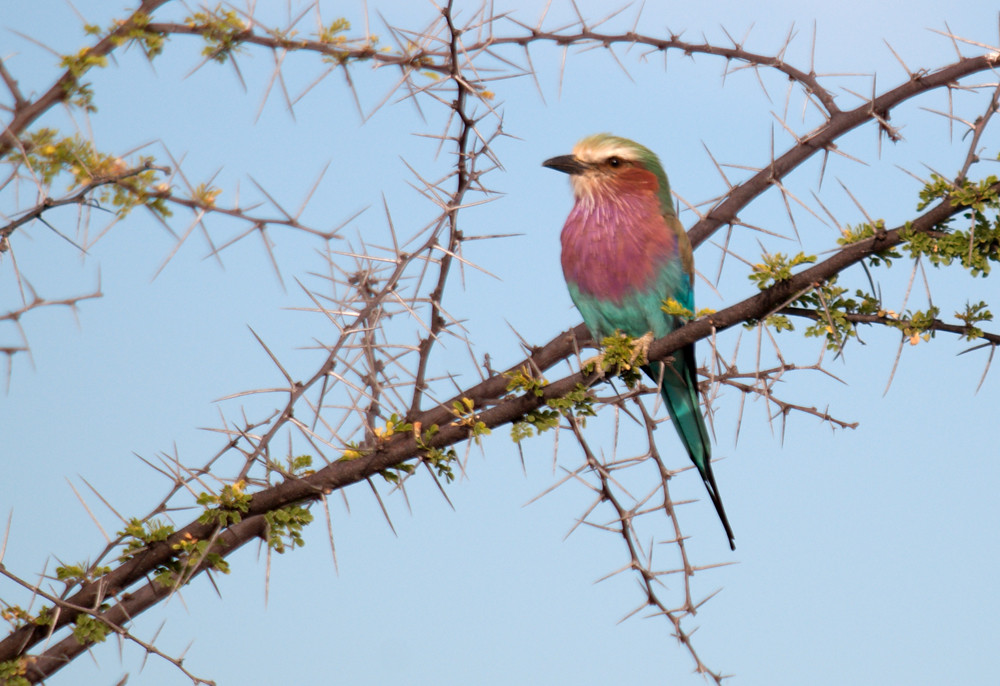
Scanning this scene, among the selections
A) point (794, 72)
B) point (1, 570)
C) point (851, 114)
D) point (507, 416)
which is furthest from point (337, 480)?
point (794, 72)

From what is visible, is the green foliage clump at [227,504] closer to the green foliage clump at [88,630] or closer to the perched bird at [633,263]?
the green foliage clump at [88,630]

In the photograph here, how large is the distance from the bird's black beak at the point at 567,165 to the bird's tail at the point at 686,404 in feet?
3.36

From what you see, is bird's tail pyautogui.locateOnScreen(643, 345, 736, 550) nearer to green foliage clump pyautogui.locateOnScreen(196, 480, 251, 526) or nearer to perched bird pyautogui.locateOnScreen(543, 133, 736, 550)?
perched bird pyautogui.locateOnScreen(543, 133, 736, 550)

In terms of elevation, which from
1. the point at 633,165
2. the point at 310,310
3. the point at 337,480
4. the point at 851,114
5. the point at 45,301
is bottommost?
the point at 337,480

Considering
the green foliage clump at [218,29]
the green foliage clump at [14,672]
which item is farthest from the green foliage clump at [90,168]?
the green foliage clump at [14,672]

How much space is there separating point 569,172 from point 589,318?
2.64 ft

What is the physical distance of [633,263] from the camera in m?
4.14

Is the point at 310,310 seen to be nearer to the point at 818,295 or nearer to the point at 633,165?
the point at 818,295

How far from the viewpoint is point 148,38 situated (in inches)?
135

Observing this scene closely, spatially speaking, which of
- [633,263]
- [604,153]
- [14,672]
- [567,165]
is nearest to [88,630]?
[14,672]

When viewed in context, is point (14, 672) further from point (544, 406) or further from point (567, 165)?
point (567, 165)

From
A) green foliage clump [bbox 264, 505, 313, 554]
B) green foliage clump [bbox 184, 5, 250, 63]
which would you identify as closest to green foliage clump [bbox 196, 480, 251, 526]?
green foliage clump [bbox 264, 505, 313, 554]

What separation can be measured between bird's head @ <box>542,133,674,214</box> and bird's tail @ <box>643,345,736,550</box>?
30.8 inches

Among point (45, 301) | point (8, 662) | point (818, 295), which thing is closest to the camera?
point (818, 295)
